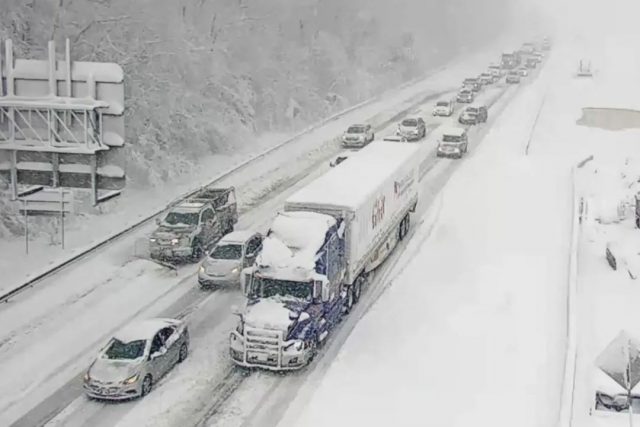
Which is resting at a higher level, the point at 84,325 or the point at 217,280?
the point at 217,280

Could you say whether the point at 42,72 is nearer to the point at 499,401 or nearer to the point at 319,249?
the point at 319,249

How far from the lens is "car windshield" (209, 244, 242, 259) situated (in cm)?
2958

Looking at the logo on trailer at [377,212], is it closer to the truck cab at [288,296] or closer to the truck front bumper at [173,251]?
Result: the truck cab at [288,296]

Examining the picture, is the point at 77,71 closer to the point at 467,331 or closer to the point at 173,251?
the point at 173,251

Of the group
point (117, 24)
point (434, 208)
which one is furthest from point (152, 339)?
point (117, 24)

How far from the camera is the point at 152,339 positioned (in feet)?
73.9

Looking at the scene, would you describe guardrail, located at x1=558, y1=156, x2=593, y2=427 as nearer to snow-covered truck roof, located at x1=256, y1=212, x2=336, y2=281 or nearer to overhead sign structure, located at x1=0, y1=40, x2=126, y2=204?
snow-covered truck roof, located at x1=256, y1=212, x2=336, y2=281

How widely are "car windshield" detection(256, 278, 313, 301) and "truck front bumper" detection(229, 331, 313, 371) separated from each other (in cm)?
132

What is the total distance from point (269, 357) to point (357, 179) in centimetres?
819

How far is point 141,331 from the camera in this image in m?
22.8

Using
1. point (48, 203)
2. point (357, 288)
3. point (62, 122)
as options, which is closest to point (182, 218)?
point (48, 203)

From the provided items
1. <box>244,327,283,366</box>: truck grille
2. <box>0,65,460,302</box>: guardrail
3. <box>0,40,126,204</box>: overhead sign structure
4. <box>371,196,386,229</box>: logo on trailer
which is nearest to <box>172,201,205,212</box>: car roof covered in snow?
<box>0,65,460,302</box>: guardrail

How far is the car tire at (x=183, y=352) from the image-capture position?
23.9 m

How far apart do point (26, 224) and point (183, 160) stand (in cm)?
1343
